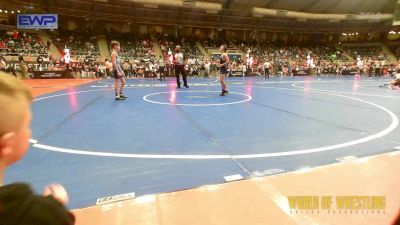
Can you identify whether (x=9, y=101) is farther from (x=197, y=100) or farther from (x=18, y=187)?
(x=197, y=100)

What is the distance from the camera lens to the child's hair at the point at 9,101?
0.84 meters

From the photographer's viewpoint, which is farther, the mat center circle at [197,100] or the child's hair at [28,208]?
the mat center circle at [197,100]

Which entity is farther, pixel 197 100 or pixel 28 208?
pixel 197 100

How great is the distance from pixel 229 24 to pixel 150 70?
14944 mm

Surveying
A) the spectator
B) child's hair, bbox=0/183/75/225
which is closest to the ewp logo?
the spectator

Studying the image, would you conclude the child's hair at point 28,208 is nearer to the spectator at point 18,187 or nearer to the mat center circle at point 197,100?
the spectator at point 18,187

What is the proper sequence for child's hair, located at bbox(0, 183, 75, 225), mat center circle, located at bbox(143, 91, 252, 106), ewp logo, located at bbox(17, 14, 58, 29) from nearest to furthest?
child's hair, located at bbox(0, 183, 75, 225), mat center circle, located at bbox(143, 91, 252, 106), ewp logo, located at bbox(17, 14, 58, 29)

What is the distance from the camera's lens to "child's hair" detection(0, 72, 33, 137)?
2.75 ft

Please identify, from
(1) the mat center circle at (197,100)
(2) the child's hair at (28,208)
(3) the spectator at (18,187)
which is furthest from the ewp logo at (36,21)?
(2) the child's hair at (28,208)

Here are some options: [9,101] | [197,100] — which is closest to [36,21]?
[197,100]

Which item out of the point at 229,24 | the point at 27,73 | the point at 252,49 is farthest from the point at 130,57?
the point at 252,49

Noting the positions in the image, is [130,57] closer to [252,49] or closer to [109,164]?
[252,49]

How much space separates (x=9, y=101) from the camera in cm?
85

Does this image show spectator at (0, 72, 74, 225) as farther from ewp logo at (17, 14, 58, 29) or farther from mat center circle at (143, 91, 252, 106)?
ewp logo at (17, 14, 58, 29)
